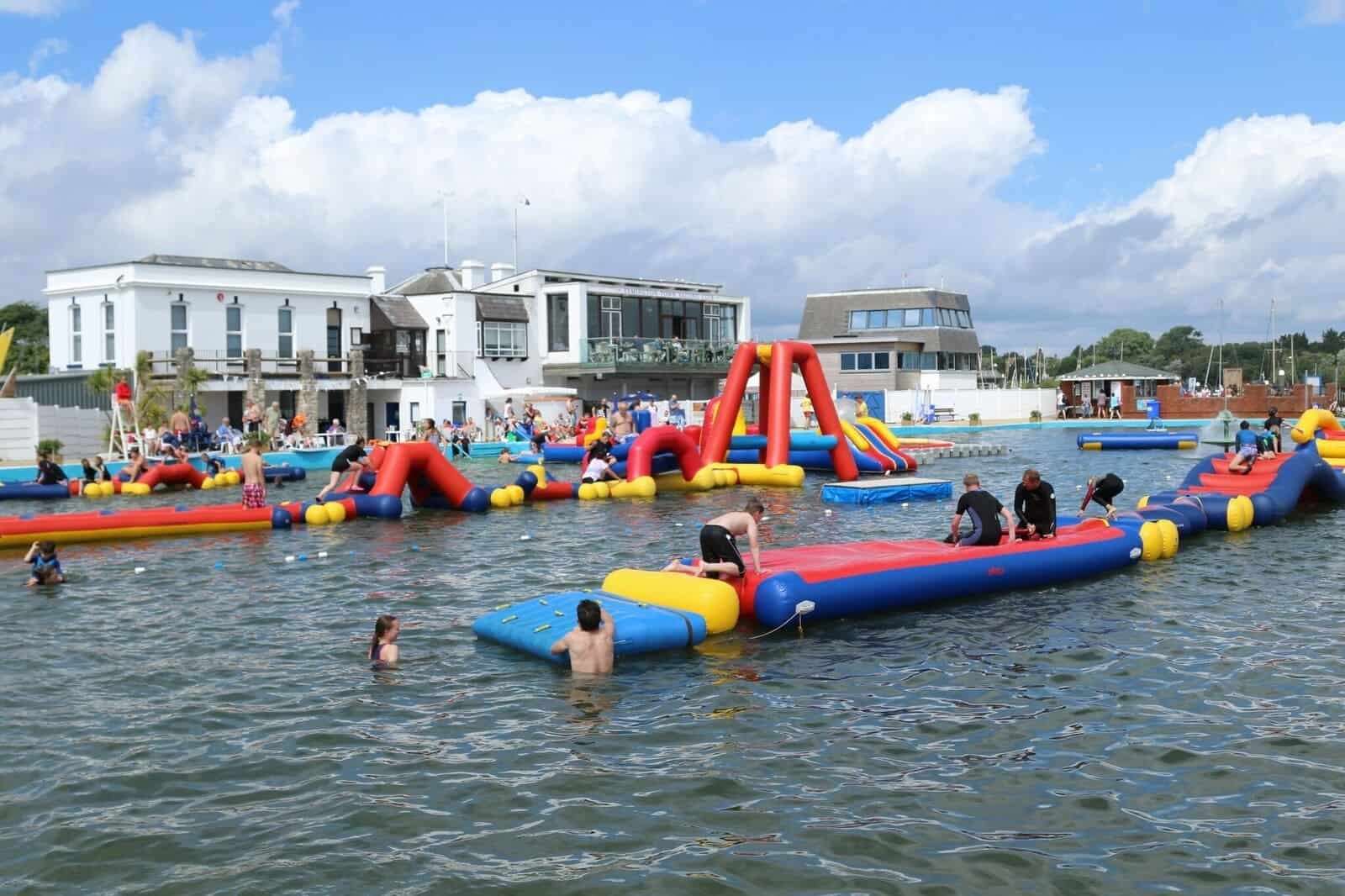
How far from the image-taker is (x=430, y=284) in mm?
56781

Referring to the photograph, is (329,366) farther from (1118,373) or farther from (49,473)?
(1118,373)

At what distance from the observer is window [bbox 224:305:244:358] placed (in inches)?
1774

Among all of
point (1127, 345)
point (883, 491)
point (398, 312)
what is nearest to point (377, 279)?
point (398, 312)

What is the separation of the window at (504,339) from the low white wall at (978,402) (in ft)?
61.3

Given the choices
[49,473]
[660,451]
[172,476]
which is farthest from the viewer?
[172,476]

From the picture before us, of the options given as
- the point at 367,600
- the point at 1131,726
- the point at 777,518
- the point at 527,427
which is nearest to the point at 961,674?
the point at 1131,726

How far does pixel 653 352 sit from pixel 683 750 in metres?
48.2

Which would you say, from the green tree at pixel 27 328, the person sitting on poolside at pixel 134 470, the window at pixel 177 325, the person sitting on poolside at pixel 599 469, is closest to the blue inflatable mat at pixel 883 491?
the person sitting on poolside at pixel 599 469

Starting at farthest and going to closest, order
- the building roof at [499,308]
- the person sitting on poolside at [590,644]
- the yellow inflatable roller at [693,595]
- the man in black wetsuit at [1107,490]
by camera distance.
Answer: the building roof at [499,308] → the man in black wetsuit at [1107,490] → the yellow inflatable roller at [693,595] → the person sitting on poolside at [590,644]

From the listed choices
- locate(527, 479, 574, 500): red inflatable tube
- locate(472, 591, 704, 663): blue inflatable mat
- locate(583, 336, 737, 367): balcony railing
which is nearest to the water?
locate(472, 591, 704, 663): blue inflatable mat

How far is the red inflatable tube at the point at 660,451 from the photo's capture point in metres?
29.1

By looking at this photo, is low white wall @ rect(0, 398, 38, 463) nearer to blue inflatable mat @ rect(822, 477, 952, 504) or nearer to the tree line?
blue inflatable mat @ rect(822, 477, 952, 504)

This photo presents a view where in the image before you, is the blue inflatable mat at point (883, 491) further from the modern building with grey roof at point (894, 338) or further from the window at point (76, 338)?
the modern building with grey roof at point (894, 338)

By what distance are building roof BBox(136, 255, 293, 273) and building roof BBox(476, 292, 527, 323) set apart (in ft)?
28.9
